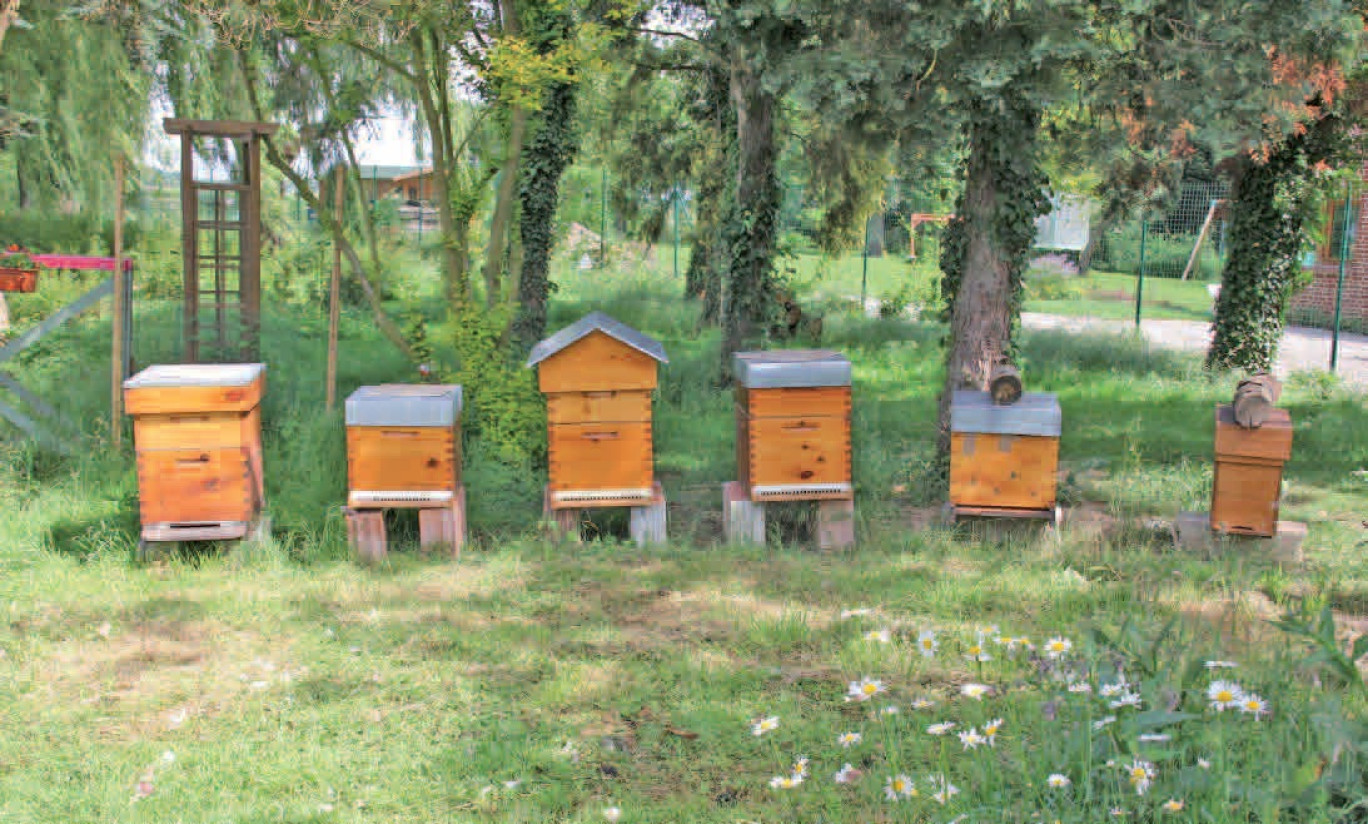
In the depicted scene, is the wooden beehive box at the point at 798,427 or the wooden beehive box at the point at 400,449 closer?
the wooden beehive box at the point at 400,449

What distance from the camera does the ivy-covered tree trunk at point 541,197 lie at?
1114 centimetres

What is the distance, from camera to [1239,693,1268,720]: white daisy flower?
10.0 feet

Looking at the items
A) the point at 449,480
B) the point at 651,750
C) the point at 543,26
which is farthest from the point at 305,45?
the point at 651,750

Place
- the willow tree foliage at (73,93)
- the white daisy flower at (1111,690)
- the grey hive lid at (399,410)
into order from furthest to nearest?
the willow tree foliage at (73,93)
the grey hive lid at (399,410)
the white daisy flower at (1111,690)

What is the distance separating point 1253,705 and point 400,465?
3966 millimetres

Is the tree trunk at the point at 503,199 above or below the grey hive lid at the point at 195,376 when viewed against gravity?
above

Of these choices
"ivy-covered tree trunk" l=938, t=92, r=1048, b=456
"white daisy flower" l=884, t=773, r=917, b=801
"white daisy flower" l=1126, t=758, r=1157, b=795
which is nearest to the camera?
"white daisy flower" l=1126, t=758, r=1157, b=795

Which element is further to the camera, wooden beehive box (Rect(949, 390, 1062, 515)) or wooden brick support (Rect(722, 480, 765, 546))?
wooden brick support (Rect(722, 480, 765, 546))

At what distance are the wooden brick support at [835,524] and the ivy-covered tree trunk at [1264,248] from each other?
658cm

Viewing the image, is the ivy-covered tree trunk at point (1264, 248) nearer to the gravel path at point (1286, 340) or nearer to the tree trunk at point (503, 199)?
the gravel path at point (1286, 340)

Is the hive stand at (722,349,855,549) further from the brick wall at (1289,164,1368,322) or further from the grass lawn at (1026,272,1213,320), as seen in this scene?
the grass lawn at (1026,272,1213,320)

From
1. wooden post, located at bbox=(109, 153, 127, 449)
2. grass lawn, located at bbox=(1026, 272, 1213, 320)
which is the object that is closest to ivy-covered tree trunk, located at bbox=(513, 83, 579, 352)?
wooden post, located at bbox=(109, 153, 127, 449)


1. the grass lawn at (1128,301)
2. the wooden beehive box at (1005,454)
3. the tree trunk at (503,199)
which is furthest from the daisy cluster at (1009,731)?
the grass lawn at (1128,301)

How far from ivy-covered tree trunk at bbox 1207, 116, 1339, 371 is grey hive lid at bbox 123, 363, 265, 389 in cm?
885
